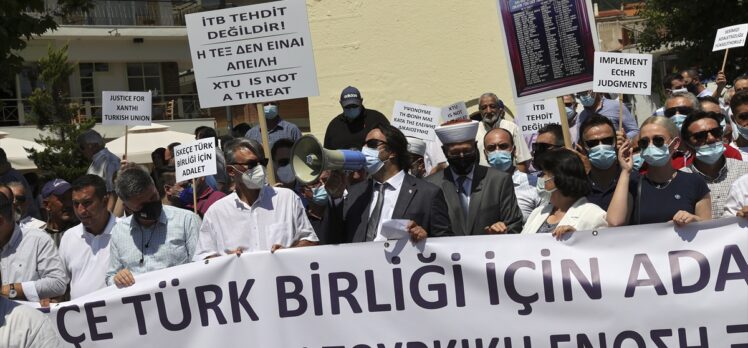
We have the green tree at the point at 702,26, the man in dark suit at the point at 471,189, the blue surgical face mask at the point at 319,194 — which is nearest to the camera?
Answer: the man in dark suit at the point at 471,189

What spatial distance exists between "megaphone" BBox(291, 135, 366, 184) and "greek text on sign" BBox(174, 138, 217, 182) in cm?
160

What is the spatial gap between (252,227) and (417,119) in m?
4.10

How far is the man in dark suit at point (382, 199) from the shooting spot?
640cm

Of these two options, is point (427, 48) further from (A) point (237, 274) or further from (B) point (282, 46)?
(A) point (237, 274)

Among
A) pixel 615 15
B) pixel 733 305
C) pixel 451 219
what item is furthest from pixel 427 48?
pixel 615 15

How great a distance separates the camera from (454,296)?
602cm

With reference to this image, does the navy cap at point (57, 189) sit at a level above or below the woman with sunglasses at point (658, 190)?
above

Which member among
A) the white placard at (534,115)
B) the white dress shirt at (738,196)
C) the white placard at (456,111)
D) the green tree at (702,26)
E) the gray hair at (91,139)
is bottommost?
the white dress shirt at (738,196)

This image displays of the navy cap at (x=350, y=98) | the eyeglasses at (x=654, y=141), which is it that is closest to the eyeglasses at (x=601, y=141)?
the eyeglasses at (x=654, y=141)

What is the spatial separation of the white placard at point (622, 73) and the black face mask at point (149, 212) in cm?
328

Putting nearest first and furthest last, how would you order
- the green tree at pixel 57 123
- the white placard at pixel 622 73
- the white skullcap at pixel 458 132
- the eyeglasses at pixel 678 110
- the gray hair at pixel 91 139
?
the white skullcap at pixel 458 132 < the white placard at pixel 622 73 < the eyeglasses at pixel 678 110 < the gray hair at pixel 91 139 < the green tree at pixel 57 123

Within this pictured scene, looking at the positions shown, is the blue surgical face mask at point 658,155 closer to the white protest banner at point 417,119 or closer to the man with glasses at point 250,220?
the man with glasses at point 250,220

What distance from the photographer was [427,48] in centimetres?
1573

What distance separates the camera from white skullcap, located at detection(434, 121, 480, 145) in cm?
684
